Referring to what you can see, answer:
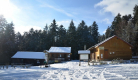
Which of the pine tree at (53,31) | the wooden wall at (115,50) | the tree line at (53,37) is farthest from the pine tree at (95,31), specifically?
the wooden wall at (115,50)

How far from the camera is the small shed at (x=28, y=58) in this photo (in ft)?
117

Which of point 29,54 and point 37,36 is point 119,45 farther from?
point 37,36

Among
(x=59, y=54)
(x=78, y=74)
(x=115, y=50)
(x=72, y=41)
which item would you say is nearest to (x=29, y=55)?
(x=59, y=54)

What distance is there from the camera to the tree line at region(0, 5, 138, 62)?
42.7 m

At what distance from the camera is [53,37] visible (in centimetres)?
5322

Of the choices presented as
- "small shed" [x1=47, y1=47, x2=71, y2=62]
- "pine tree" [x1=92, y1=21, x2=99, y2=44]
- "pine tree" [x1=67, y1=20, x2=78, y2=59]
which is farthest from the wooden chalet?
"pine tree" [x1=92, y1=21, x2=99, y2=44]

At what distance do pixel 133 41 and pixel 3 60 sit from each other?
43.7 m

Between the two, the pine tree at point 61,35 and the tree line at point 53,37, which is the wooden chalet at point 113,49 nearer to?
the tree line at point 53,37

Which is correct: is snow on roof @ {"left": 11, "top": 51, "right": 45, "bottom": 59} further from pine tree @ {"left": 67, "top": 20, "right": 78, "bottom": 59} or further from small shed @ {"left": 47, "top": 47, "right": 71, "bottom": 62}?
pine tree @ {"left": 67, "top": 20, "right": 78, "bottom": 59}

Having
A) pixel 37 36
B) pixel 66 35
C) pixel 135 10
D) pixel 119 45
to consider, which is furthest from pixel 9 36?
pixel 135 10

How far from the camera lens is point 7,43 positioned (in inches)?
1635

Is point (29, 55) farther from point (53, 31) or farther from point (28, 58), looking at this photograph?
point (53, 31)

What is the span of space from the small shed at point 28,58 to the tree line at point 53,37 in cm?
841

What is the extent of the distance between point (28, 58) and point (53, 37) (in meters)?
19.5
